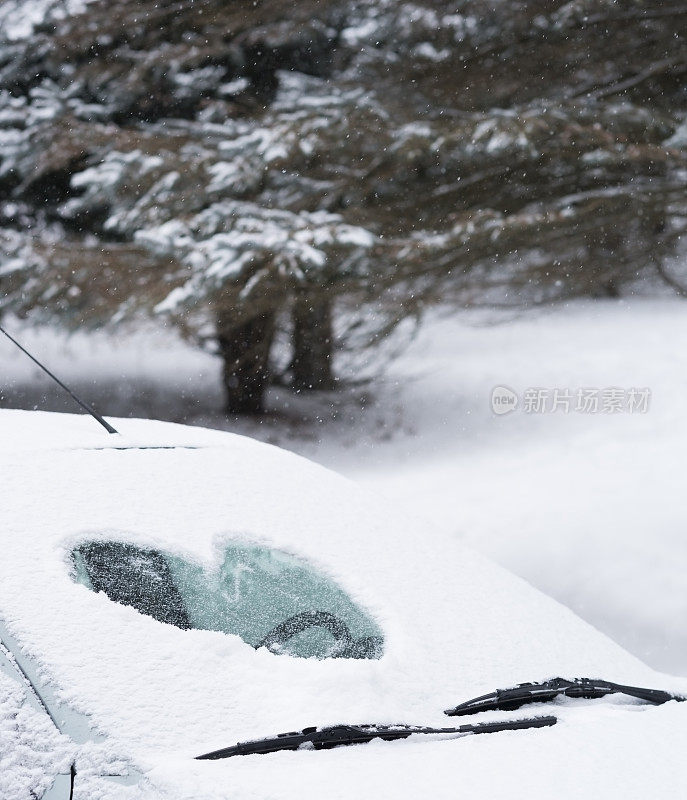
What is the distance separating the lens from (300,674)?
5.89ft

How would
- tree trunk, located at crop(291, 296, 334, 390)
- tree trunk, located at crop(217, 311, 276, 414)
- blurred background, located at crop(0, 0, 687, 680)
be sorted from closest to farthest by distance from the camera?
blurred background, located at crop(0, 0, 687, 680)
tree trunk, located at crop(217, 311, 276, 414)
tree trunk, located at crop(291, 296, 334, 390)

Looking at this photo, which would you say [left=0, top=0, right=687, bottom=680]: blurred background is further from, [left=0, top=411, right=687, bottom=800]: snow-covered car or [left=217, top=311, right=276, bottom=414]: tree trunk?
[left=0, top=411, right=687, bottom=800]: snow-covered car

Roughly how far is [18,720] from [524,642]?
1.26m

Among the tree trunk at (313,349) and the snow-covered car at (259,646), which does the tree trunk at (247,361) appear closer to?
the tree trunk at (313,349)

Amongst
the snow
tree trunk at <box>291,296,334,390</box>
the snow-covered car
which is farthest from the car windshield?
tree trunk at <box>291,296,334,390</box>

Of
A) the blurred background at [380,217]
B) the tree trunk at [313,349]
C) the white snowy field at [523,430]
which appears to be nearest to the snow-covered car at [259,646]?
the white snowy field at [523,430]

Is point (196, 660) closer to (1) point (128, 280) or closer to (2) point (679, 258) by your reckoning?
(1) point (128, 280)

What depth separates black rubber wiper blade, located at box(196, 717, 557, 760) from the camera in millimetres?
1565

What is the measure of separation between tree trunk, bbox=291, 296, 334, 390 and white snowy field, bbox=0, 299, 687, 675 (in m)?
0.24

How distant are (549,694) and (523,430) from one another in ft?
25.1

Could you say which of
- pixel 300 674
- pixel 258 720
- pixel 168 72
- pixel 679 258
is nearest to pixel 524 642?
pixel 300 674

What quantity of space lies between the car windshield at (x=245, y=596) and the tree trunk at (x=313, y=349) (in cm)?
699

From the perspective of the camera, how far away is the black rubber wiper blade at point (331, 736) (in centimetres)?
157

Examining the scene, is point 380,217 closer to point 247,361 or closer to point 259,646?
point 247,361
